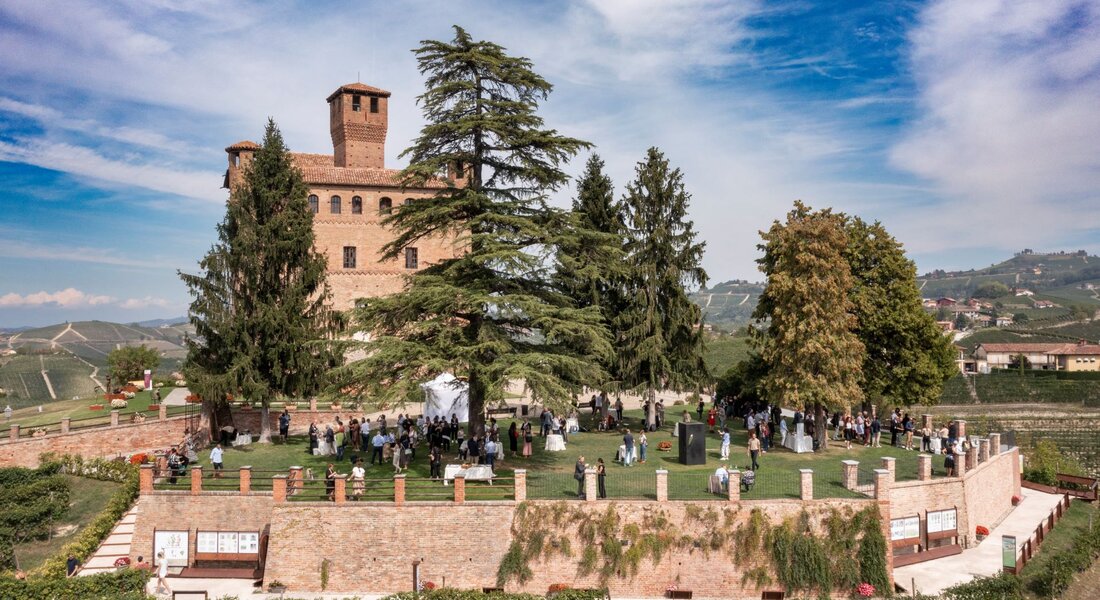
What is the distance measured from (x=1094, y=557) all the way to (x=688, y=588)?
581 inches

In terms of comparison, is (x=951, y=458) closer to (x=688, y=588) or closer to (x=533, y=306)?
(x=688, y=588)

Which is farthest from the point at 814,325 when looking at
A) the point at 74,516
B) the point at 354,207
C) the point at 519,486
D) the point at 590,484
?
the point at 354,207

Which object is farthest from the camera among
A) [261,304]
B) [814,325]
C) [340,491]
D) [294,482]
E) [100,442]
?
[100,442]

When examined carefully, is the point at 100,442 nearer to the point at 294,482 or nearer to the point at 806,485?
the point at 294,482

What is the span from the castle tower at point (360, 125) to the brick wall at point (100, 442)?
2293 cm

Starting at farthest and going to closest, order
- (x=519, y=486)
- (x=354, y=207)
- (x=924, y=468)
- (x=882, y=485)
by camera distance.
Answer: (x=354, y=207), (x=924, y=468), (x=882, y=485), (x=519, y=486)

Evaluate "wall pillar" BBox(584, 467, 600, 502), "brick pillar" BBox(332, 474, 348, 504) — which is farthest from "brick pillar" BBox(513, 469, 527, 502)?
"brick pillar" BBox(332, 474, 348, 504)

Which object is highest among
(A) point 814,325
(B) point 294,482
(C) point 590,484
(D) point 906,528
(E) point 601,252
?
(E) point 601,252

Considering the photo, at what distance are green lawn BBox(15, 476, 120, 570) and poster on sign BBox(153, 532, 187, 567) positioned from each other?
4.29 meters

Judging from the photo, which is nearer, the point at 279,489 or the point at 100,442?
the point at 279,489

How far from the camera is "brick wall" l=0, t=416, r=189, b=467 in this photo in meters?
27.6

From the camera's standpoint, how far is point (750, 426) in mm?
28953

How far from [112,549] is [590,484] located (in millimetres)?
14543

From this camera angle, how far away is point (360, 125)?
161 feet
